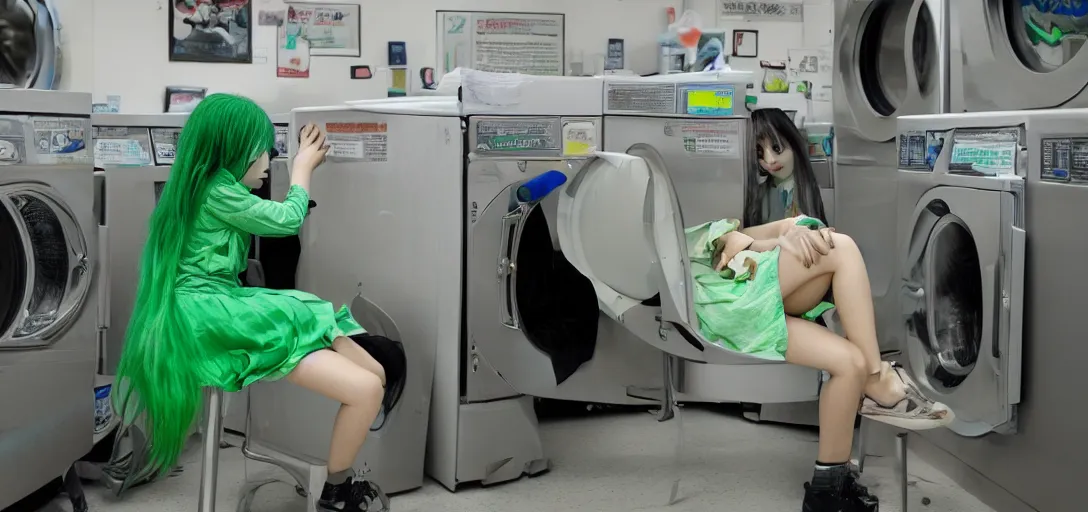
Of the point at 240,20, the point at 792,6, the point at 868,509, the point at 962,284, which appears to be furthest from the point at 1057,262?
the point at 240,20

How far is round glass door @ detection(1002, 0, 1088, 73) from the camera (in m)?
2.02

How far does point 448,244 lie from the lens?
253cm

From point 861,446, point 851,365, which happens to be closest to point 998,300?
point 851,365

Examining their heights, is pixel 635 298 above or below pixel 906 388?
above

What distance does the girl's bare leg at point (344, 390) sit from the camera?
6.66ft

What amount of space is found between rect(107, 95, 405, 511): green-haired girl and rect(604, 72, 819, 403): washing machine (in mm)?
934

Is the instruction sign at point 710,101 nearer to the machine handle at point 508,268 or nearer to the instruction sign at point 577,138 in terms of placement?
the instruction sign at point 577,138

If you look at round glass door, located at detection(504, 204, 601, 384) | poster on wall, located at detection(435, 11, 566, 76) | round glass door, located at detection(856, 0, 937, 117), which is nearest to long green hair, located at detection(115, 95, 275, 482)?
round glass door, located at detection(504, 204, 601, 384)

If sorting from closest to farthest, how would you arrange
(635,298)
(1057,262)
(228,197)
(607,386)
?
(1057,262) < (228,197) < (635,298) < (607,386)

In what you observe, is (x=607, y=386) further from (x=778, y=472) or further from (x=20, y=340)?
(x=20, y=340)

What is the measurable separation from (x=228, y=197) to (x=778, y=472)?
171 cm

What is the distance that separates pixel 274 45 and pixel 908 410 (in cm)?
272

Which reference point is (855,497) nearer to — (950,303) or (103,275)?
(950,303)

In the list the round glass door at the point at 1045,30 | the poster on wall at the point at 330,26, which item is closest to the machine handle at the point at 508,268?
the round glass door at the point at 1045,30
